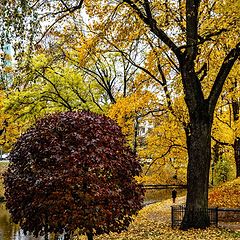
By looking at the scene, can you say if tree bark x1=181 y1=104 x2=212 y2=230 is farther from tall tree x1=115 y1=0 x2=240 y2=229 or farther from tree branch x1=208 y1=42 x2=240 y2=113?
tree branch x1=208 y1=42 x2=240 y2=113

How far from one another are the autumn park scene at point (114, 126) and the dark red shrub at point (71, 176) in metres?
0.02

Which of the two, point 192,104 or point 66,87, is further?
point 66,87

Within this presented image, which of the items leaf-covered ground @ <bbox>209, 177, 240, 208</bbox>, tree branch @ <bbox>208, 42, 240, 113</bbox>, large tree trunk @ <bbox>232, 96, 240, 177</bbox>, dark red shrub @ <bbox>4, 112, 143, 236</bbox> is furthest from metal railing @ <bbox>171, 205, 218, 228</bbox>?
large tree trunk @ <bbox>232, 96, 240, 177</bbox>

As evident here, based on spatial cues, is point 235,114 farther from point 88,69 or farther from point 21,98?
point 21,98

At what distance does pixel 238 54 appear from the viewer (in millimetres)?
12281

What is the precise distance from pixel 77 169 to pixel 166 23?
818cm

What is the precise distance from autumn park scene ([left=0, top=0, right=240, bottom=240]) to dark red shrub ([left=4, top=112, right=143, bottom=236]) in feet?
0.07

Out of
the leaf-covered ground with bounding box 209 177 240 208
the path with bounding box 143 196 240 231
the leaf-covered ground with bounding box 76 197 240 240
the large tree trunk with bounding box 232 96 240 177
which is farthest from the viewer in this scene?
the large tree trunk with bounding box 232 96 240 177

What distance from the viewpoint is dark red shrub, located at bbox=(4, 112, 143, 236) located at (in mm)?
8633

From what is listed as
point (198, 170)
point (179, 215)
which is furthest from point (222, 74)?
point (179, 215)

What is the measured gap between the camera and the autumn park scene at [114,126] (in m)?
8.77

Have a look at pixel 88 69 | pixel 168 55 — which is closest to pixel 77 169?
pixel 168 55

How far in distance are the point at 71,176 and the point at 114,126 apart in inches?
70.1

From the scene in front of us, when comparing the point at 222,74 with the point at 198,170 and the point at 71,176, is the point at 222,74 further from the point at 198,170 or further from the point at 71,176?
the point at 71,176
